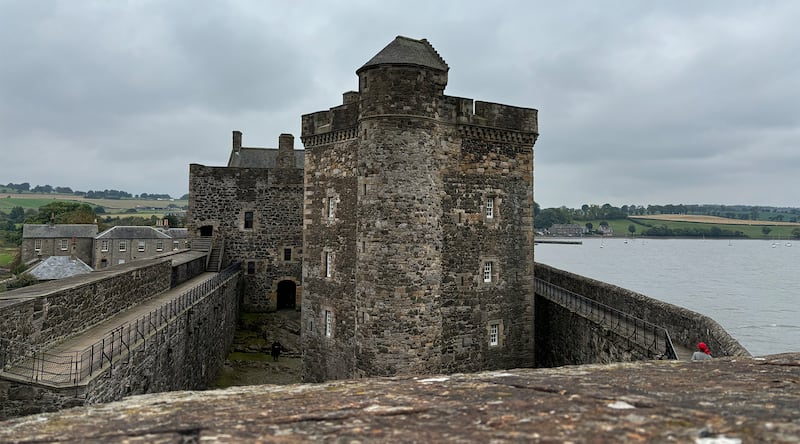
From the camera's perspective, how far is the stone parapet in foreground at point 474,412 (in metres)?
2.78

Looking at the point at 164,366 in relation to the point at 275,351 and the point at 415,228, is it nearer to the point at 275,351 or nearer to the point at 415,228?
the point at 415,228

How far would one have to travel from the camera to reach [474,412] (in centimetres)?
319

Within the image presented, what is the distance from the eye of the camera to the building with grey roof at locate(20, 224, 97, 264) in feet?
194

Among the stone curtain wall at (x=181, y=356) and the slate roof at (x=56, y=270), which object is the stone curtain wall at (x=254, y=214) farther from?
the slate roof at (x=56, y=270)

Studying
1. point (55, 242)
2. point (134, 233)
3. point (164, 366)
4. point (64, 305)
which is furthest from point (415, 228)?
point (55, 242)

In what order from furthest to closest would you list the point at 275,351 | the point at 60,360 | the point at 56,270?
1. the point at 56,270
2. the point at 275,351
3. the point at 60,360

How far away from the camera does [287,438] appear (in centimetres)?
282

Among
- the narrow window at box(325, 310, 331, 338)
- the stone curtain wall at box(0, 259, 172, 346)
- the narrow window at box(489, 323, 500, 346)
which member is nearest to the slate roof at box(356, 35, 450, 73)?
the narrow window at box(325, 310, 331, 338)

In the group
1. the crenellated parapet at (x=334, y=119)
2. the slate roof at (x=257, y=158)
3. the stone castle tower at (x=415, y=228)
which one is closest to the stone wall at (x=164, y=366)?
the stone castle tower at (x=415, y=228)

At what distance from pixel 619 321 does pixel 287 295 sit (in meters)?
20.9

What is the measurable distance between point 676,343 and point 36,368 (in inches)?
549

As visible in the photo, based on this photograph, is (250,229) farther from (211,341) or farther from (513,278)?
(513,278)

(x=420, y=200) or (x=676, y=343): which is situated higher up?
(x=420, y=200)

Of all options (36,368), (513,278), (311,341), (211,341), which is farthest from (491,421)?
(211,341)
